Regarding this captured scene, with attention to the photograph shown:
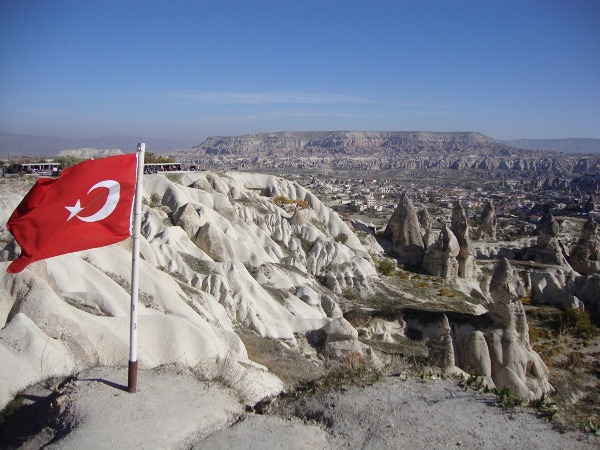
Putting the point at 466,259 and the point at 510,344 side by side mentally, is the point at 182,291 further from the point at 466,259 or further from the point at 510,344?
the point at 466,259

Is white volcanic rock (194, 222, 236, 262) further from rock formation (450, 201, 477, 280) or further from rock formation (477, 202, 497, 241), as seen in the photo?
rock formation (477, 202, 497, 241)

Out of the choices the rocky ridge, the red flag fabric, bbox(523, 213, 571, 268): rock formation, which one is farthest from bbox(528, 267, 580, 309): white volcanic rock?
the red flag fabric

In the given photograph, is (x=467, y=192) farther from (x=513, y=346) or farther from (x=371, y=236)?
(x=513, y=346)

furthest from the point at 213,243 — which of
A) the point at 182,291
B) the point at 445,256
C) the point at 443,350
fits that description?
the point at 445,256


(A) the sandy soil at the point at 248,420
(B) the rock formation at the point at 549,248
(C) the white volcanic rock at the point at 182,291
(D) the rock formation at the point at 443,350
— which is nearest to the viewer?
(A) the sandy soil at the point at 248,420

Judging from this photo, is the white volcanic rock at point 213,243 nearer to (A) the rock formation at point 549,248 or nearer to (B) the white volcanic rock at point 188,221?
(B) the white volcanic rock at point 188,221

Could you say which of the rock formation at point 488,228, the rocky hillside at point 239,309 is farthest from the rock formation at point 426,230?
the rock formation at point 488,228

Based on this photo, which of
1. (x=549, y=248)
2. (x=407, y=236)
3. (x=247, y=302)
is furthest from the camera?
(x=407, y=236)
